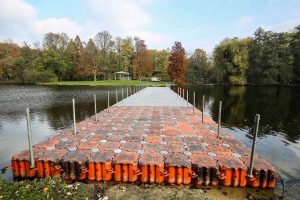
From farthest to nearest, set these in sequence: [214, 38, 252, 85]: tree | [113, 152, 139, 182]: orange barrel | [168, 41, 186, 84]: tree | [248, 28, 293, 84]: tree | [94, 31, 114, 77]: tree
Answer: [94, 31, 114, 77]: tree
[168, 41, 186, 84]: tree
[248, 28, 293, 84]: tree
[214, 38, 252, 85]: tree
[113, 152, 139, 182]: orange barrel

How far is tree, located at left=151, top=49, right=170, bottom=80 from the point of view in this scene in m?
53.1

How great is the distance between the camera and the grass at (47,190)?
3.03 meters

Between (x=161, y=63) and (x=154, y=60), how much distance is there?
129 inches

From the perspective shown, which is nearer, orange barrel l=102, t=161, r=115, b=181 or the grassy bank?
the grassy bank

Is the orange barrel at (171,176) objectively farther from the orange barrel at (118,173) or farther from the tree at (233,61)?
the tree at (233,61)

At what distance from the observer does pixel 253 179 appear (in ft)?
11.6

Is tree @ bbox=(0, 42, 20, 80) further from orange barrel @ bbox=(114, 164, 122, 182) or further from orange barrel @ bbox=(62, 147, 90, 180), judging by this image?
orange barrel @ bbox=(114, 164, 122, 182)

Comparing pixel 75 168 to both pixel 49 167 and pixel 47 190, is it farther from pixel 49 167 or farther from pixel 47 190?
pixel 47 190

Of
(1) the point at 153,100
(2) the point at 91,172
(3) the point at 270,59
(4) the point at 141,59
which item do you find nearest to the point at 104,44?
(4) the point at 141,59

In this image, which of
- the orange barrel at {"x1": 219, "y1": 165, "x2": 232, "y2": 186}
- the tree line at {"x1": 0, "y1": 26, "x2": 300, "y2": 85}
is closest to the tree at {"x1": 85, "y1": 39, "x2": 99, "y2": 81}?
the tree line at {"x1": 0, "y1": 26, "x2": 300, "y2": 85}

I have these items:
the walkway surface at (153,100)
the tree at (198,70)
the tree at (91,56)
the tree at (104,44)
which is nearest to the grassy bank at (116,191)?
the walkway surface at (153,100)

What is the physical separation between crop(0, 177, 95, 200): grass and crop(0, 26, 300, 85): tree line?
41840 millimetres

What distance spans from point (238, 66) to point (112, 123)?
40.8 metres

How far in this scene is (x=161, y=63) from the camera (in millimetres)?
54719
